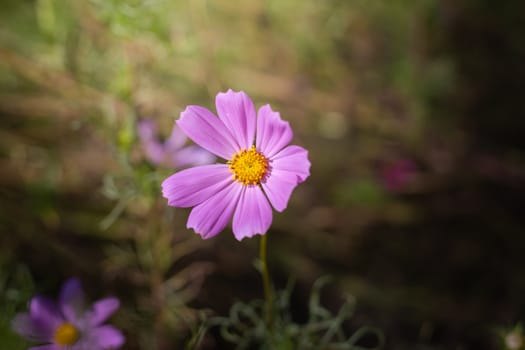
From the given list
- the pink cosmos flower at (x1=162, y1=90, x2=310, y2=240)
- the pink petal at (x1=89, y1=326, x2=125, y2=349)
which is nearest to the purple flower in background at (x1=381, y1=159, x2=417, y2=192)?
the pink cosmos flower at (x1=162, y1=90, x2=310, y2=240)

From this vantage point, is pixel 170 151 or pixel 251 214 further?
pixel 170 151

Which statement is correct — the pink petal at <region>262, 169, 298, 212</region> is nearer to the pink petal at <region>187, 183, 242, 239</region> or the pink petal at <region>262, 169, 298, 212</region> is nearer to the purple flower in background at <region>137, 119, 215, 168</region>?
the pink petal at <region>187, 183, 242, 239</region>

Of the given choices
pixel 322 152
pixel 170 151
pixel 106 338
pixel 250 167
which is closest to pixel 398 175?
pixel 322 152

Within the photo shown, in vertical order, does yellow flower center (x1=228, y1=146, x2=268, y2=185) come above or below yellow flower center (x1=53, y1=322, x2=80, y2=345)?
above

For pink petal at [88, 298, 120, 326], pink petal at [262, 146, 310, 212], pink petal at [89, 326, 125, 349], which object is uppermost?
pink petal at [262, 146, 310, 212]

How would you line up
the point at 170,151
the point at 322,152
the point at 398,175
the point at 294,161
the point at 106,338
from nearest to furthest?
the point at 294,161, the point at 106,338, the point at 170,151, the point at 398,175, the point at 322,152

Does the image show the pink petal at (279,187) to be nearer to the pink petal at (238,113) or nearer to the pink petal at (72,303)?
the pink petal at (238,113)

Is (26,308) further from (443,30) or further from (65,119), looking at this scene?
(443,30)

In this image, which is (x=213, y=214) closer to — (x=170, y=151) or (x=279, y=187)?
(x=279, y=187)

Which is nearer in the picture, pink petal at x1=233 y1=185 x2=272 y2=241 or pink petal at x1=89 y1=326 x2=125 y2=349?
pink petal at x1=233 y1=185 x2=272 y2=241
